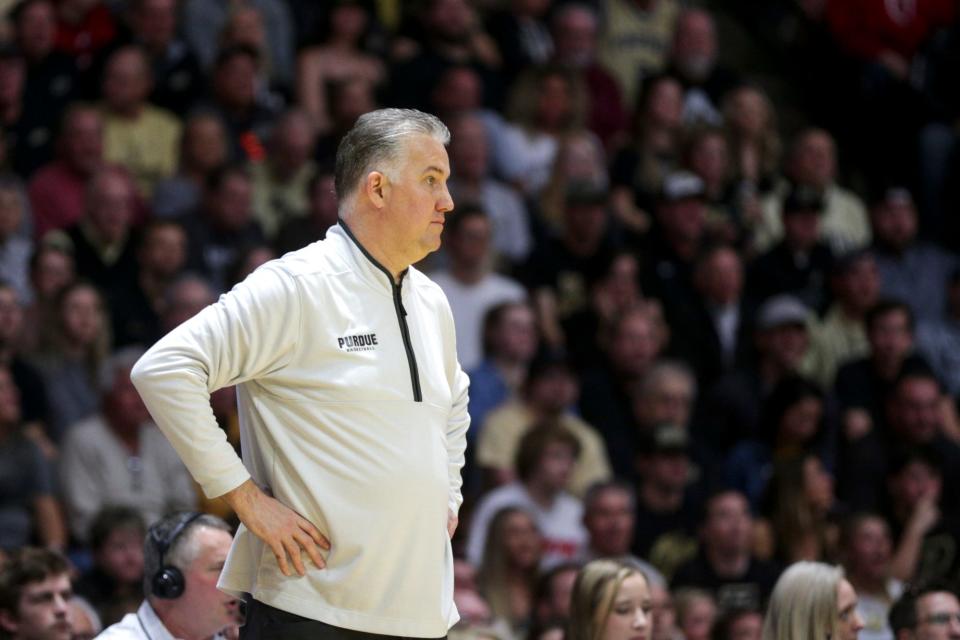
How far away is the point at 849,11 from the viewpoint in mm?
10930

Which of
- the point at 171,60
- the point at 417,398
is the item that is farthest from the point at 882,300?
the point at 417,398

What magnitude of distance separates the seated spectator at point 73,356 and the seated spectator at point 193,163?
1143 mm

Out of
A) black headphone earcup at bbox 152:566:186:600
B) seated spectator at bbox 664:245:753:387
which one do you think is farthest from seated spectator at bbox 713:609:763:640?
black headphone earcup at bbox 152:566:186:600

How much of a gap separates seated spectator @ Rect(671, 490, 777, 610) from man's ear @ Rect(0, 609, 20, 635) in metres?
3.25

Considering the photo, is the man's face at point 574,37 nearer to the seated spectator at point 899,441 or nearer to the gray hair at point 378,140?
the seated spectator at point 899,441

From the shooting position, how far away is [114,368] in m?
7.18

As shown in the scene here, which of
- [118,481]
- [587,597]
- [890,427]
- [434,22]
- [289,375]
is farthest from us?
[434,22]

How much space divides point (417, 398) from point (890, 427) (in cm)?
605

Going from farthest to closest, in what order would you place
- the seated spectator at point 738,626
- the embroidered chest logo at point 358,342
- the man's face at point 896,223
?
the man's face at point 896,223
the seated spectator at point 738,626
the embroidered chest logo at point 358,342

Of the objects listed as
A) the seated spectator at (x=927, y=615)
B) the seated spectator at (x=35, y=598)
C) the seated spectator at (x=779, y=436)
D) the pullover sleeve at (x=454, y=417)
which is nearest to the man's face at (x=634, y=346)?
the seated spectator at (x=779, y=436)

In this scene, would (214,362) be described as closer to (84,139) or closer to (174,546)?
(174,546)

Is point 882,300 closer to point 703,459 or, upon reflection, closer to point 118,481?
point 703,459

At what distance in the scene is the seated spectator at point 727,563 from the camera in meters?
7.27

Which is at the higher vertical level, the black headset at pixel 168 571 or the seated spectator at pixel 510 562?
the black headset at pixel 168 571
